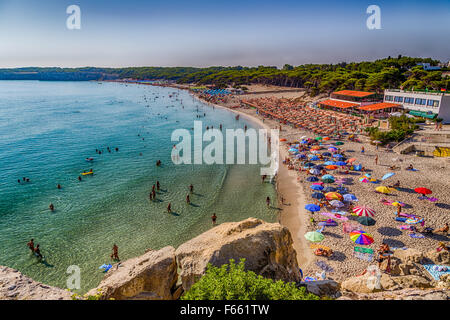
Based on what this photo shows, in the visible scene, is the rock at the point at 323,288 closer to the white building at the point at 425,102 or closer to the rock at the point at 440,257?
the rock at the point at 440,257

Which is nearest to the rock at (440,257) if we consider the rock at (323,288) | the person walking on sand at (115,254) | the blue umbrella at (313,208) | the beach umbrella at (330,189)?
the blue umbrella at (313,208)

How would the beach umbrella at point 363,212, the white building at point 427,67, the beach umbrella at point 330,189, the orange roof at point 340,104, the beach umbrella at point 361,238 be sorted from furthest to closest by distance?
the white building at point 427,67 → the orange roof at point 340,104 → the beach umbrella at point 330,189 → the beach umbrella at point 363,212 → the beach umbrella at point 361,238

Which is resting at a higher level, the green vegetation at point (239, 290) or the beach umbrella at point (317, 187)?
the green vegetation at point (239, 290)

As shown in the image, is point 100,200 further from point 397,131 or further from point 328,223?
point 397,131

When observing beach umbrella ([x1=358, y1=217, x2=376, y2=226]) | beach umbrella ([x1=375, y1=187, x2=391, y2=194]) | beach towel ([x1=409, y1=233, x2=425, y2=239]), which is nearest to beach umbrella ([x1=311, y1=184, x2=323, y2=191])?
beach umbrella ([x1=375, y1=187, x2=391, y2=194])

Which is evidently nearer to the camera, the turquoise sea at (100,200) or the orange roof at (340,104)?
the turquoise sea at (100,200)

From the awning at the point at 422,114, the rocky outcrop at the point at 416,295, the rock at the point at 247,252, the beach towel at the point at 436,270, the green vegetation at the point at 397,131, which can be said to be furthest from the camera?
the awning at the point at 422,114
